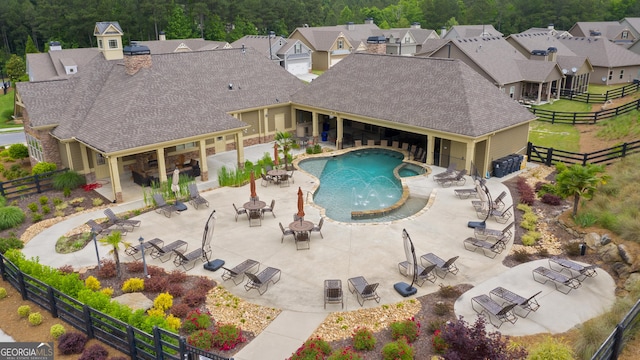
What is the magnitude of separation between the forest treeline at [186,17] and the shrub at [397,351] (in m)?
81.1

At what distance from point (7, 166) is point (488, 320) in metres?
29.0

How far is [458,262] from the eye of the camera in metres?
16.3

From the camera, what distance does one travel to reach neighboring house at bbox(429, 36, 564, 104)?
144 ft

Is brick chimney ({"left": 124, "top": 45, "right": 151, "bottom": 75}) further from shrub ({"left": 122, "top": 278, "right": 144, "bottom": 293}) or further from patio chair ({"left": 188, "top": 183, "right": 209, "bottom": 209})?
shrub ({"left": 122, "top": 278, "right": 144, "bottom": 293})

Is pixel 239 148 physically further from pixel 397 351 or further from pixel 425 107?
pixel 397 351

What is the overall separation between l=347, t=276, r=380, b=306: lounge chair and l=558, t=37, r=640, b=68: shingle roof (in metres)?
50.3

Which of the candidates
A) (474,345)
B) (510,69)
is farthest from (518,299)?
(510,69)

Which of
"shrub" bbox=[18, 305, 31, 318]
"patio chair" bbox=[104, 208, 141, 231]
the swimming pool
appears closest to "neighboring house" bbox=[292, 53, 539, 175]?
the swimming pool

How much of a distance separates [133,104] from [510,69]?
1402 inches

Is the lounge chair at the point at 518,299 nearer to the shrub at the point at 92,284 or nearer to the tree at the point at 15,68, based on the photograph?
the shrub at the point at 92,284

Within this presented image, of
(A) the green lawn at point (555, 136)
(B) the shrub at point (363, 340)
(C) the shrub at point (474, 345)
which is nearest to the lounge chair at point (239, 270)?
(B) the shrub at point (363, 340)

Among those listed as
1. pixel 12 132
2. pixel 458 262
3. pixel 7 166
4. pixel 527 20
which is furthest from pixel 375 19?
pixel 458 262

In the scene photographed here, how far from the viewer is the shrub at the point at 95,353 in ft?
36.5

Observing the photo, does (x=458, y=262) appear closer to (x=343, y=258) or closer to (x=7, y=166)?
(x=343, y=258)
